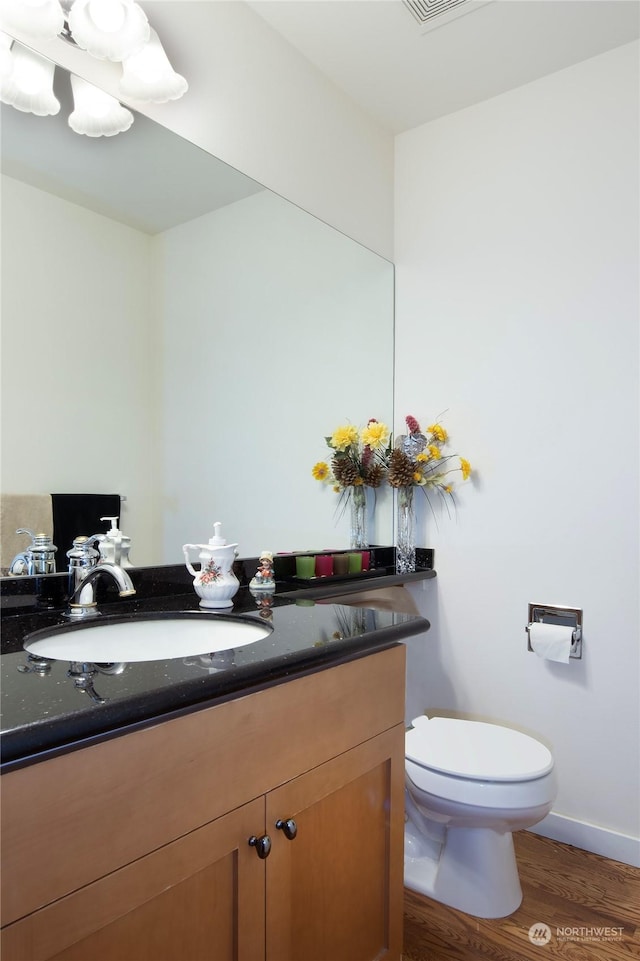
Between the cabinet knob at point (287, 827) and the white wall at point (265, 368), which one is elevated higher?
the white wall at point (265, 368)

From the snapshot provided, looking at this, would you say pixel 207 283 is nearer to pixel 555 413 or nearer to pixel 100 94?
pixel 100 94

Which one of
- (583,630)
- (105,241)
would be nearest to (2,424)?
(105,241)

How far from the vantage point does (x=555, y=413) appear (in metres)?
2.02

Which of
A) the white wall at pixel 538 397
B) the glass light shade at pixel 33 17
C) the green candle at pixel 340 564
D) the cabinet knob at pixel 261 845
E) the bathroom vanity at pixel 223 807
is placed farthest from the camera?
the green candle at pixel 340 564

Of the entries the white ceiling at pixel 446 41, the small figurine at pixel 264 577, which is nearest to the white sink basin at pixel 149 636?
the small figurine at pixel 264 577

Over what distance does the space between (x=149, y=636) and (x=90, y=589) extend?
0.51 ft

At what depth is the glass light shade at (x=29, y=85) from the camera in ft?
4.07

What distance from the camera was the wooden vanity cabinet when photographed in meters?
0.68

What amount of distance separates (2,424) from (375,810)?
3.45ft

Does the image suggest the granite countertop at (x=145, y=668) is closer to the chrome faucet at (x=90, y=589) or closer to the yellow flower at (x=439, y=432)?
the chrome faucet at (x=90, y=589)

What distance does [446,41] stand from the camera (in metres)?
1.95

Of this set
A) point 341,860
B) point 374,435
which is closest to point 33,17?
point 374,435

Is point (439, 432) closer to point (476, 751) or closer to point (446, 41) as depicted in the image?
point (476, 751)

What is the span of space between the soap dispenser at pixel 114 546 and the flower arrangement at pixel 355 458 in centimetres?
86
